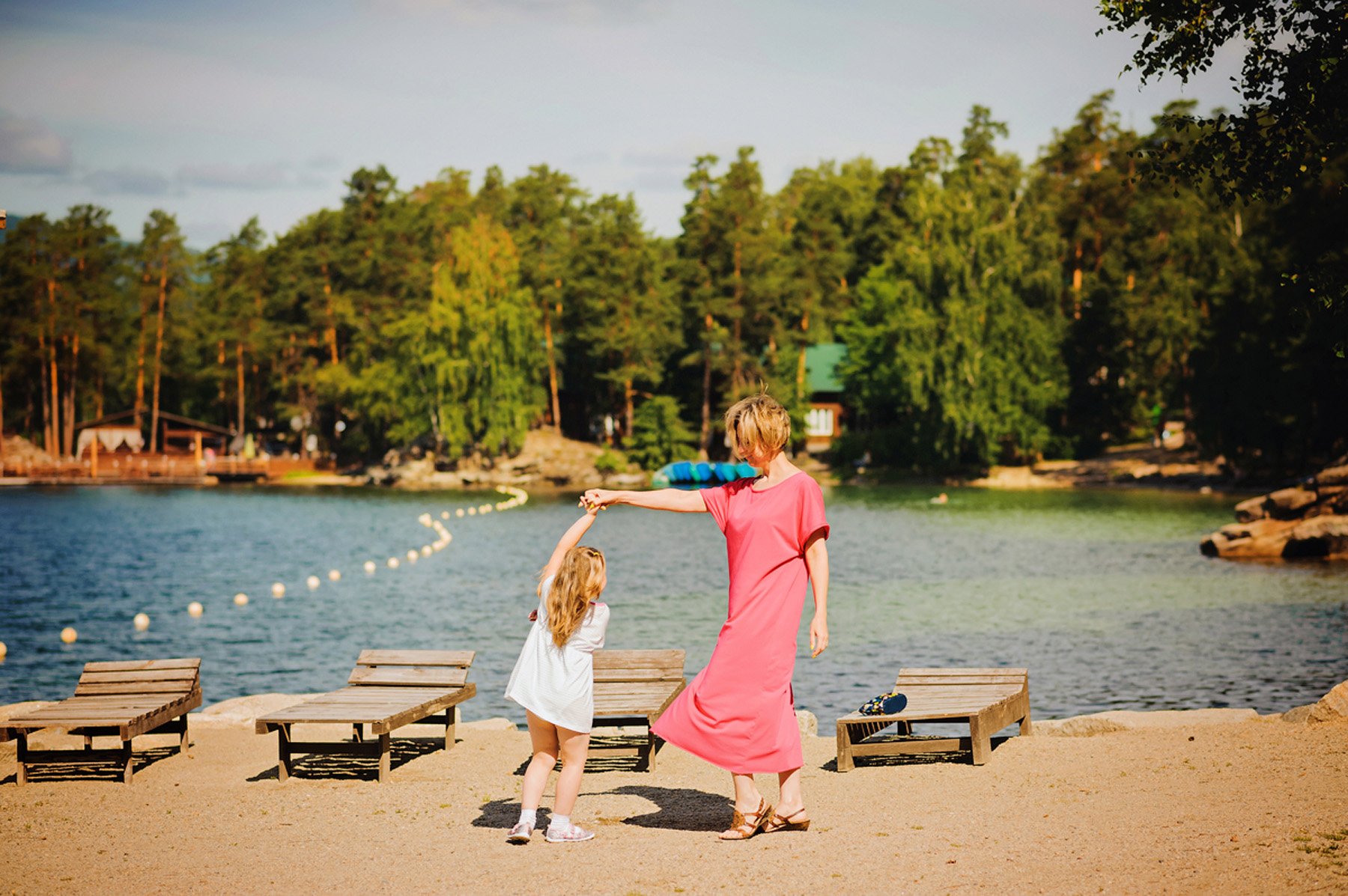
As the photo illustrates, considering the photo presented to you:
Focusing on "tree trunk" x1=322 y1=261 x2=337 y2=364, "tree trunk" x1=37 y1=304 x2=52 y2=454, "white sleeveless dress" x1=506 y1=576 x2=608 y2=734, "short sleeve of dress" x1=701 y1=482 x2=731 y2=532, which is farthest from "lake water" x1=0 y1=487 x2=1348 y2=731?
"tree trunk" x1=37 y1=304 x2=52 y2=454

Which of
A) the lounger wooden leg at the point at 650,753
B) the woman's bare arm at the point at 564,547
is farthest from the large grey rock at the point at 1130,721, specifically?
the woman's bare arm at the point at 564,547

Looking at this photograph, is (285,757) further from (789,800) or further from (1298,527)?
(1298,527)

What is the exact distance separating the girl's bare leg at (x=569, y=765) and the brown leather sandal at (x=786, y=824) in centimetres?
119

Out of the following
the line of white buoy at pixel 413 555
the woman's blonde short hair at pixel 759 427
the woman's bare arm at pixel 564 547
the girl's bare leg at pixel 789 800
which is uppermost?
the woman's blonde short hair at pixel 759 427

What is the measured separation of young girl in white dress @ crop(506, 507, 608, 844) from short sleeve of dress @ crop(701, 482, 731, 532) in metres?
0.71

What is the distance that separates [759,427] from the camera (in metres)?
6.37

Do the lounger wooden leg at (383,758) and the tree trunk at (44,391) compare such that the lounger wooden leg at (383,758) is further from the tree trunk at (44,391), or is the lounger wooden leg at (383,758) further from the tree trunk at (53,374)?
the tree trunk at (44,391)

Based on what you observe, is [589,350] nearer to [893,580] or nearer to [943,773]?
[893,580]

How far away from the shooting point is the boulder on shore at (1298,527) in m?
29.2

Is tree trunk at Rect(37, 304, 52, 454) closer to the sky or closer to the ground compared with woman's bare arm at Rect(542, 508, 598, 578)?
closer to the sky

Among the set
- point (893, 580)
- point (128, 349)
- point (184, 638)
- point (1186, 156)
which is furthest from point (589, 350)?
point (1186, 156)

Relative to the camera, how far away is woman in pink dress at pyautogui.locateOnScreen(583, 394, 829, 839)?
21.0ft

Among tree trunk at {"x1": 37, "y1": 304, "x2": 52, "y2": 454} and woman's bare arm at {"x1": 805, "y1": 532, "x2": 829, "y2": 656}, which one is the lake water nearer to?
woman's bare arm at {"x1": 805, "y1": 532, "x2": 829, "y2": 656}

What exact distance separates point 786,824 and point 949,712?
2776 mm
